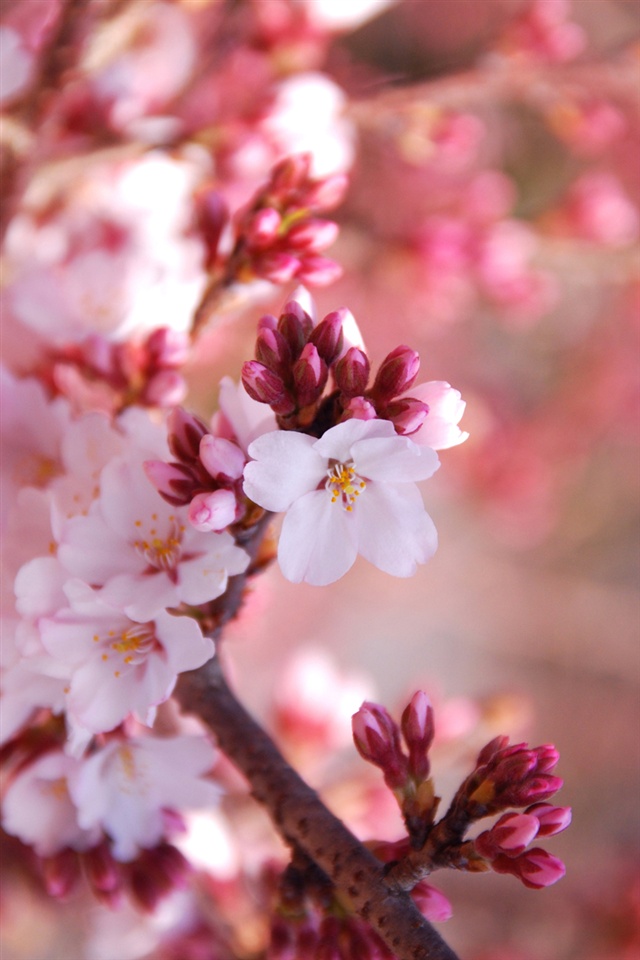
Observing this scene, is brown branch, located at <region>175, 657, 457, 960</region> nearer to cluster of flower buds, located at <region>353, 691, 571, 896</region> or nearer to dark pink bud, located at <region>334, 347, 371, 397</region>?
cluster of flower buds, located at <region>353, 691, 571, 896</region>

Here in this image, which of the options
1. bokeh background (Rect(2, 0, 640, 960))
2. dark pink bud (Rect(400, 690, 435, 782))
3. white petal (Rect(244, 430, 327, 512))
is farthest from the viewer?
bokeh background (Rect(2, 0, 640, 960))

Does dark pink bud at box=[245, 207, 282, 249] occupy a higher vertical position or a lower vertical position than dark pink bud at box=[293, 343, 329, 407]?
higher

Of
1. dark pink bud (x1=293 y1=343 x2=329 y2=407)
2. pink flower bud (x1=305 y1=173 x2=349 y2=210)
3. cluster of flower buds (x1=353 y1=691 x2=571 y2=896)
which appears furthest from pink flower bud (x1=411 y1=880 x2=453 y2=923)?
pink flower bud (x1=305 y1=173 x2=349 y2=210)

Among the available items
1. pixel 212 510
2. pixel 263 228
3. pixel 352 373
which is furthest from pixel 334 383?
pixel 263 228

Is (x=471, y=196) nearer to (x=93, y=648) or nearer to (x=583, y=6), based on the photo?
(x=583, y=6)

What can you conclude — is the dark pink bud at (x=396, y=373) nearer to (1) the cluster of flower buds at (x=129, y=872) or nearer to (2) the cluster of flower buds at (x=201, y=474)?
(2) the cluster of flower buds at (x=201, y=474)

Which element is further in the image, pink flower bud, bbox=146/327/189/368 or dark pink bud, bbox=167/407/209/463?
pink flower bud, bbox=146/327/189/368
